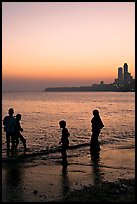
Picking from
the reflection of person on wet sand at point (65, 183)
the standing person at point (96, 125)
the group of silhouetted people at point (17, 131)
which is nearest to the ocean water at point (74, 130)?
the group of silhouetted people at point (17, 131)

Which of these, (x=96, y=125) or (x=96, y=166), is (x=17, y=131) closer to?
(x=96, y=125)

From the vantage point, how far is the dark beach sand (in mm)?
7668

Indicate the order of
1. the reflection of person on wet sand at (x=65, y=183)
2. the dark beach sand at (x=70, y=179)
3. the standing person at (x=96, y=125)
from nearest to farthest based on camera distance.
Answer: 1. the dark beach sand at (x=70, y=179)
2. the reflection of person on wet sand at (x=65, y=183)
3. the standing person at (x=96, y=125)

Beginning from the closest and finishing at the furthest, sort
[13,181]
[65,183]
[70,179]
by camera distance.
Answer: [65,183] < [13,181] < [70,179]

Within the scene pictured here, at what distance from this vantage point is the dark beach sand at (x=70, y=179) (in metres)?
7.67

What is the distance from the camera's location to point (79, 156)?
1466cm

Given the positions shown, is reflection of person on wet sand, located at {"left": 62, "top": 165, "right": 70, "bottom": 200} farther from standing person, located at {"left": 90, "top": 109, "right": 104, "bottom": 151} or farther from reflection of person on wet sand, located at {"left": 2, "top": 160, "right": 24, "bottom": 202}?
standing person, located at {"left": 90, "top": 109, "right": 104, "bottom": 151}

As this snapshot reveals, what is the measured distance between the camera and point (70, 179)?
9.80 meters

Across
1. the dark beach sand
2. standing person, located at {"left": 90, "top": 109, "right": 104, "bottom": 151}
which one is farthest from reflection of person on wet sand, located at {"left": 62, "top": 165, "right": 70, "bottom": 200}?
standing person, located at {"left": 90, "top": 109, "right": 104, "bottom": 151}

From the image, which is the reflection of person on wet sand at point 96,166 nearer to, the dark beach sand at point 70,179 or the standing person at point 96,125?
the dark beach sand at point 70,179

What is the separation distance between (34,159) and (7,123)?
2221 millimetres

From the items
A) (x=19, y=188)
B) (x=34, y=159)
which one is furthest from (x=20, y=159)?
(x=19, y=188)

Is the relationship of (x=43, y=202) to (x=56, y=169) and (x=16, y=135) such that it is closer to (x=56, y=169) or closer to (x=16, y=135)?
(x=56, y=169)

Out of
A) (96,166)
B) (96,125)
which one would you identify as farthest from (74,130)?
(96,166)
